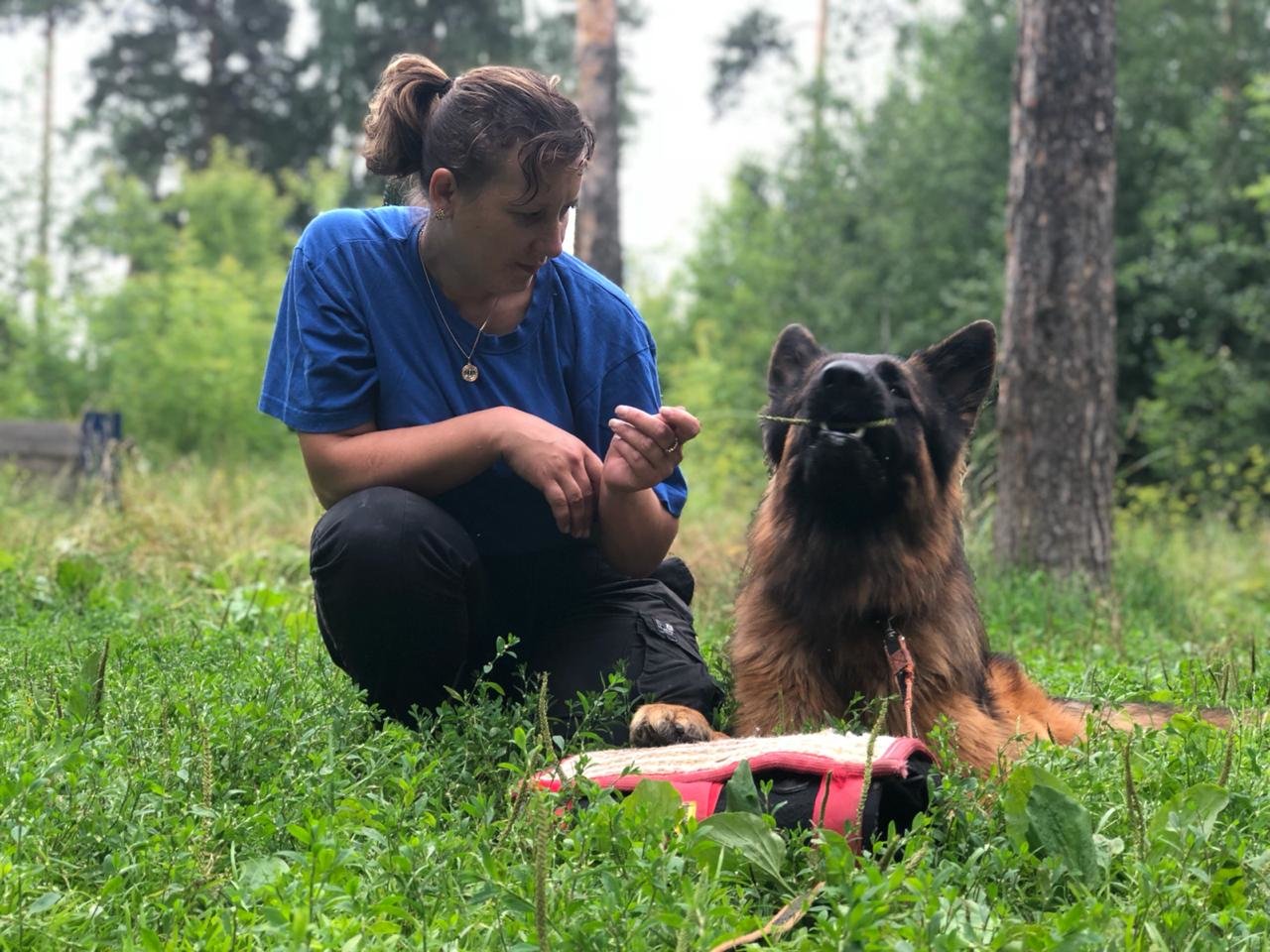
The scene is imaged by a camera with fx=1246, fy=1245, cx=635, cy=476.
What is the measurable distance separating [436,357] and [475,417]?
11.7 inches

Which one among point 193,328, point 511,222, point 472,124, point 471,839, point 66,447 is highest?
point 472,124

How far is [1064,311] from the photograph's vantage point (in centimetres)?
638

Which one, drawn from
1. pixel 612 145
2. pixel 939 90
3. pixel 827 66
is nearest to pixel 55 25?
pixel 827 66

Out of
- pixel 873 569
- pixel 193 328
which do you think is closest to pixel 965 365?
pixel 873 569

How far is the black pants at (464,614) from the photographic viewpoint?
2912 millimetres

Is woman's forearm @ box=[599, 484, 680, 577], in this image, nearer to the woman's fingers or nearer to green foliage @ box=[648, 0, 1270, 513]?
the woman's fingers

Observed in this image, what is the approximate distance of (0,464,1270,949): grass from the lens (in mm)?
1853

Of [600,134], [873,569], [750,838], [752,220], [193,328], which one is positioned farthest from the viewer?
[752,220]

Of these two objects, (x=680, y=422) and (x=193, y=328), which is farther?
(x=193, y=328)

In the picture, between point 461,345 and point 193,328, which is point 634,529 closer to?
point 461,345

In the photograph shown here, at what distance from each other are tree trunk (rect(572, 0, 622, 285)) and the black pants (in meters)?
6.74

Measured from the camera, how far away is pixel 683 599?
12.5ft

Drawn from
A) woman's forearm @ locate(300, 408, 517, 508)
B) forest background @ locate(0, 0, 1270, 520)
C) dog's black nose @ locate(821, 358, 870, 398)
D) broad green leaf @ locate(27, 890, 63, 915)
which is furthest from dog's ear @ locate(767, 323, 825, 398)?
forest background @ locate(0, 0, 1270, 520)

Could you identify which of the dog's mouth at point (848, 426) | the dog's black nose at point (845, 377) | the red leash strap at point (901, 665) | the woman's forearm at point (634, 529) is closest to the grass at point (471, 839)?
the red leash strap at point (901, 665)
